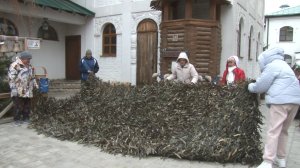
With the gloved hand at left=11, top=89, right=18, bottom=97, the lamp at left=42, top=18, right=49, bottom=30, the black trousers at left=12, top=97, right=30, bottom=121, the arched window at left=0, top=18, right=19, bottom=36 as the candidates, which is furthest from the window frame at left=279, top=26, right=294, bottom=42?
the gloved hand at left=11, top=89, right=18, bottom=97

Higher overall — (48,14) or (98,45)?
(48,14)

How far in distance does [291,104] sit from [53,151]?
3693 millimetres

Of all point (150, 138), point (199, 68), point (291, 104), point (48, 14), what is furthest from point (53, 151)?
point (48, 14)

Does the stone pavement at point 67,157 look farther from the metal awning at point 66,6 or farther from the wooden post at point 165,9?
the metal awning at point 66,6

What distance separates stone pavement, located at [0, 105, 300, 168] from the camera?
4598 mm

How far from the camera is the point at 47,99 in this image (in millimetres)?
7516

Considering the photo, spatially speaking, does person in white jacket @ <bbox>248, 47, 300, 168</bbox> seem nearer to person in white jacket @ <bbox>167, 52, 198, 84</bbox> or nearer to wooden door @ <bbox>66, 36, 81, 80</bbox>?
person in white jacket @ <bbox>167, 52, 198, 84</bbox>

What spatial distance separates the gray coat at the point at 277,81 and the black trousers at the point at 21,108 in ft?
17.3

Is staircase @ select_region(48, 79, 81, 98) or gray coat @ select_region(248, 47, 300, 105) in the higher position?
gray coat @ select_region(248, 47, 300, 105)

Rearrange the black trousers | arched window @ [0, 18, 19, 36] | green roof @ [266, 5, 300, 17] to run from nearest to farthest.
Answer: the black trousers → arched window @ [0, 18, 19, 36] → green roof @ [266, 5, 300, 17]

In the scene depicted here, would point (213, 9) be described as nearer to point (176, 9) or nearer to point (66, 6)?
point (176, 9)

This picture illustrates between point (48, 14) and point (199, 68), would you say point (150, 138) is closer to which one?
point (199, 68)

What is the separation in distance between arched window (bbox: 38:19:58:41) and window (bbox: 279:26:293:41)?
26.5m

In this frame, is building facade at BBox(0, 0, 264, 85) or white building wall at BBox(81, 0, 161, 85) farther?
white building wall at BBox(81, 0, 161, 85)
